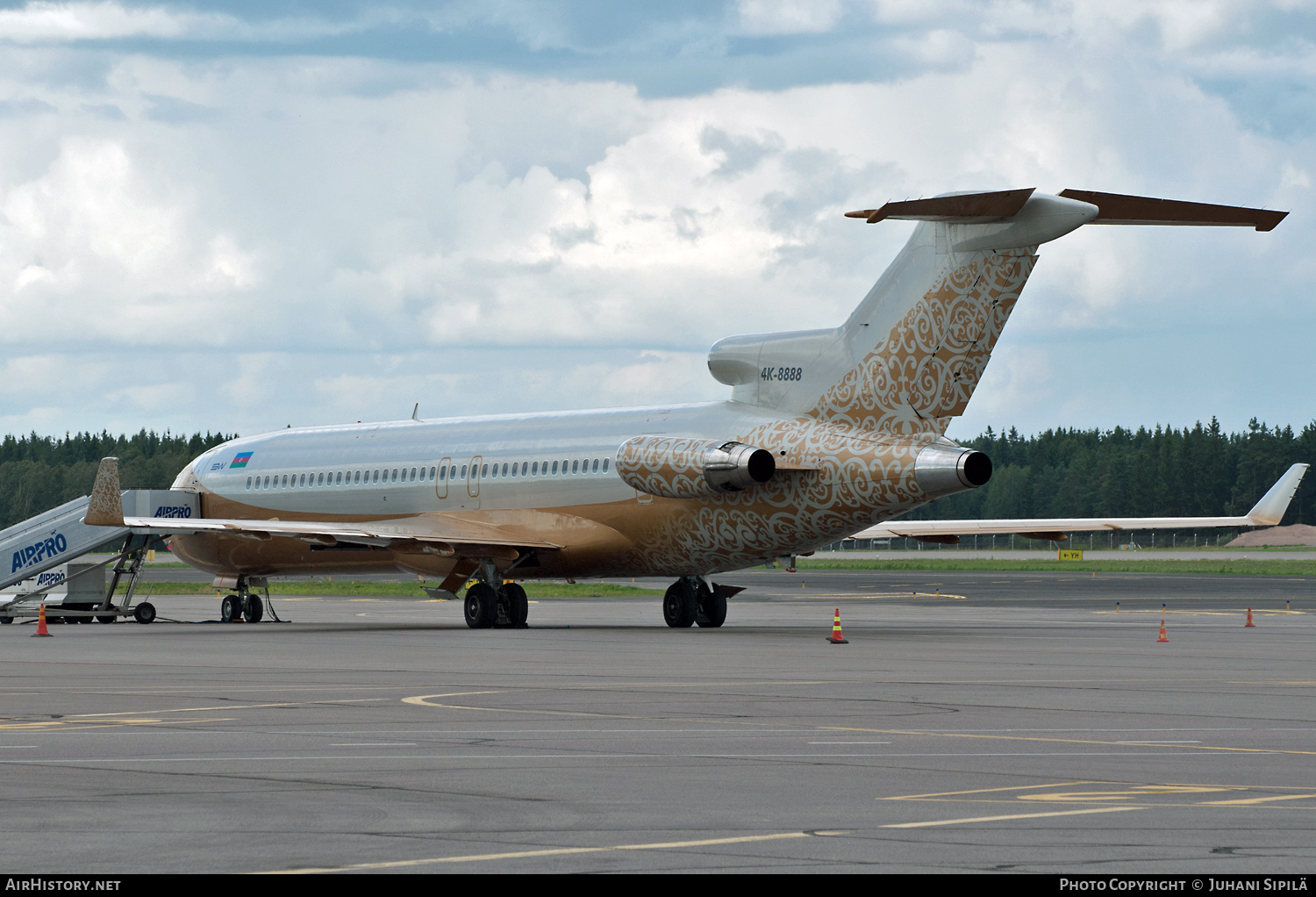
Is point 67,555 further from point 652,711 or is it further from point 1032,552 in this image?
point 1032,552

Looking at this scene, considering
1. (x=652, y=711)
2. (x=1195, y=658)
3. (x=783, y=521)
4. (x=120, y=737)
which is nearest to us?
(x=120, y=737)

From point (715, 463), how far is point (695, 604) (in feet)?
18.4

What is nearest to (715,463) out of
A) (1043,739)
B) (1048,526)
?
(1048,526)

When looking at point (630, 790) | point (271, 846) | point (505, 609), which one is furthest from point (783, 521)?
point (271, 846)

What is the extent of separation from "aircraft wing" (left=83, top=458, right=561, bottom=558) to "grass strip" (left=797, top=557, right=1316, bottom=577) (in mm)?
54020

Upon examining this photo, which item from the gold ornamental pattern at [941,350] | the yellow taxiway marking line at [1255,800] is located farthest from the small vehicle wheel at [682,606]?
the yellow taxiway marking line at [1255,800]

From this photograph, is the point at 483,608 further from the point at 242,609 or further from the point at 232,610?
the point at 232,610

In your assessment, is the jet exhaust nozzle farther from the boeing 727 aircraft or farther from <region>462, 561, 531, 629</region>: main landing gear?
<region>462, 561, 531, 629</region>: main landing gear

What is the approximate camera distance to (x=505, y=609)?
124 ft

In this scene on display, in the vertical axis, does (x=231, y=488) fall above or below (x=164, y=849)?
above

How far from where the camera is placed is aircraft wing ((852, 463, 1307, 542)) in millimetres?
38719

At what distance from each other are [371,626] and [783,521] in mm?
11246

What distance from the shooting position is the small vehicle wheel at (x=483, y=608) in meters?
37.7
